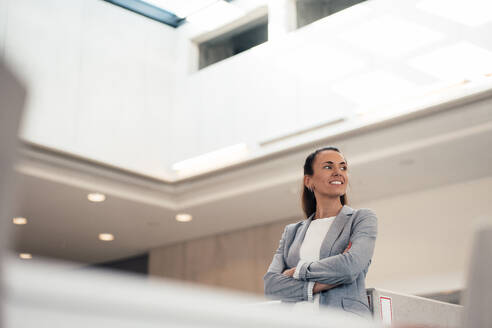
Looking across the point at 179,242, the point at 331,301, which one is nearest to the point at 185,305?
the point at 331,301

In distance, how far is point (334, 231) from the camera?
228cm

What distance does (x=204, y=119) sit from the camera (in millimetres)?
6980

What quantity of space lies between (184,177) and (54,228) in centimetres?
224

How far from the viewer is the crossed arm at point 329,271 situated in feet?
6.91

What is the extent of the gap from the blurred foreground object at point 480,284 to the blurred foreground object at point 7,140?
1.48 feet

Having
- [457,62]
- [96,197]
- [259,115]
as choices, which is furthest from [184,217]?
[457,62]

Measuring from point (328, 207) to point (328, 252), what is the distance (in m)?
0.26

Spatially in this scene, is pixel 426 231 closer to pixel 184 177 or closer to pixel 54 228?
pixel 184 177

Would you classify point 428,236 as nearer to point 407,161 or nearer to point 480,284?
point 407,161

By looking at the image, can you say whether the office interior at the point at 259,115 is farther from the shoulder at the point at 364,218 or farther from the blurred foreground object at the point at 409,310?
the shoulder at the point at 364,218

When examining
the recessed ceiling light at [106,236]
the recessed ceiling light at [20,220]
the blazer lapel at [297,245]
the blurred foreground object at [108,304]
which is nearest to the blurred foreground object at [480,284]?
the blurred foreground object at [108,304]

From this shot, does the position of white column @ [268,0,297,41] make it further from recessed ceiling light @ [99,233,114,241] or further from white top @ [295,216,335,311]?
white top @ [295,216,335,311]

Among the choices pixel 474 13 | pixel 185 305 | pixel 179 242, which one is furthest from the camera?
pixel 179 242

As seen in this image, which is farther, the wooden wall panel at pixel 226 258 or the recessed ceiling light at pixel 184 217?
the wooden wall panel at pixel 226 258
